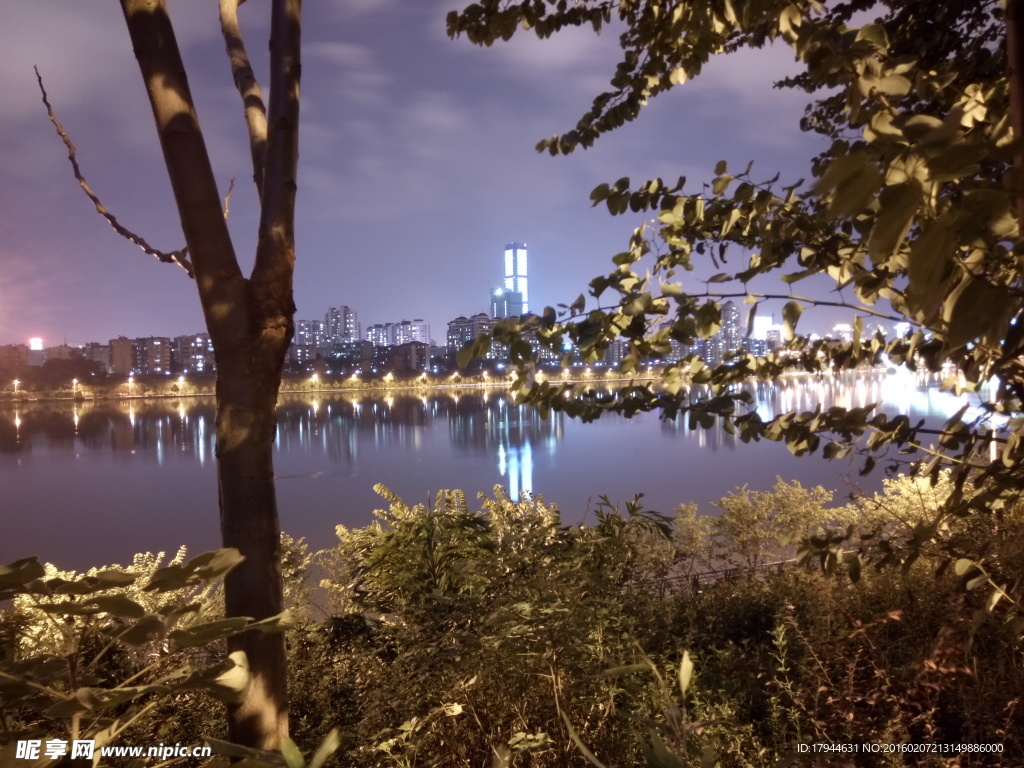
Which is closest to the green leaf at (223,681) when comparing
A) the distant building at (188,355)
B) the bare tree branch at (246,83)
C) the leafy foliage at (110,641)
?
the leafy foliage at (110,641)

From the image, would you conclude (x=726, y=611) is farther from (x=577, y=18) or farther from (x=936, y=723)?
(x=577, y=18)

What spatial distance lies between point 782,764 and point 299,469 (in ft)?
83.6

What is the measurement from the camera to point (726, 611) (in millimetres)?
3471

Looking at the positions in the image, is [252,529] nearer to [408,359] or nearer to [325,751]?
[325,751]

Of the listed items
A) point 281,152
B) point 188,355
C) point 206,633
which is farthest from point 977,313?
point 188,355

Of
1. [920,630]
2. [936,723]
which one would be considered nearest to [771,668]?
[936,723]

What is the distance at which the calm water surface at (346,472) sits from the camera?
15625 millimetres

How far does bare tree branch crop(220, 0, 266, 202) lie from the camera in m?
1.92

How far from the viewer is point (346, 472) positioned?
23703mm

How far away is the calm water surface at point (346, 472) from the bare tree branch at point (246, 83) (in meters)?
4.08

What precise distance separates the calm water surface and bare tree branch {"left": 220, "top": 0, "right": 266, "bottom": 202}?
4.08 m

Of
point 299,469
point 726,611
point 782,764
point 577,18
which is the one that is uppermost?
point 577,18

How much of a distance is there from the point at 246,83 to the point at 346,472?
22.9 metres

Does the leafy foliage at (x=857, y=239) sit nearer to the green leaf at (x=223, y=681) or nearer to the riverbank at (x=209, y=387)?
the green leaf at (x=223, y=681)
